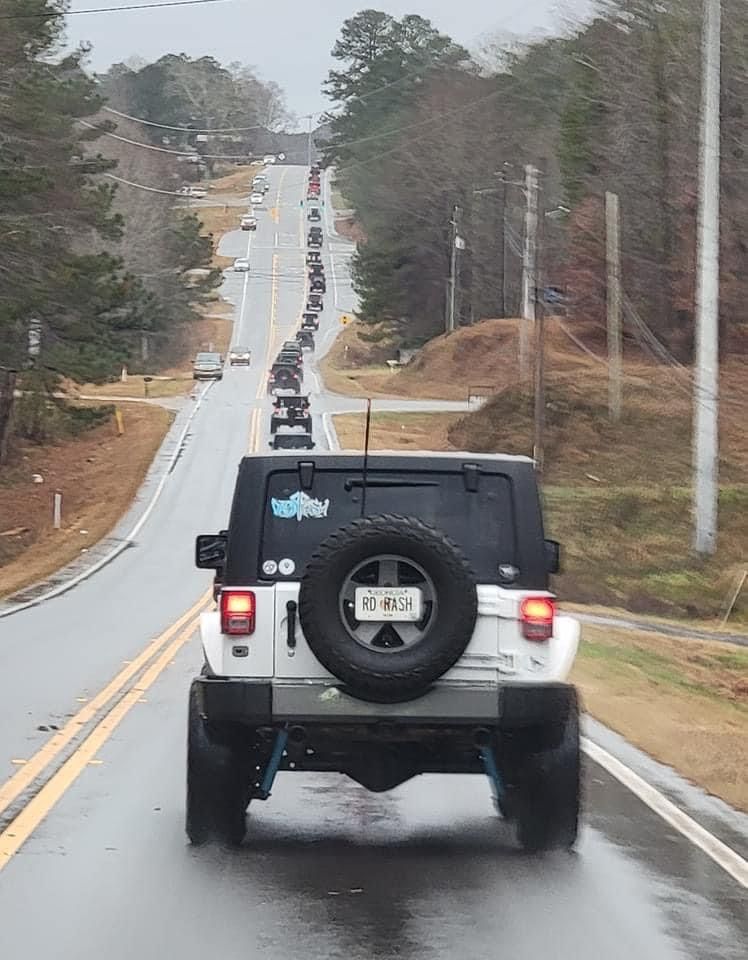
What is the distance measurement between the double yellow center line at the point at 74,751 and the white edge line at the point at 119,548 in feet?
33.9

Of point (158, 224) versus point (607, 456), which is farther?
point (158, 224)

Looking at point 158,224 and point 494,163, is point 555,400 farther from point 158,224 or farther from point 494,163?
point 158,224

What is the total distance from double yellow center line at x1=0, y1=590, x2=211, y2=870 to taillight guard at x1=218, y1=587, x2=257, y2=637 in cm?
162

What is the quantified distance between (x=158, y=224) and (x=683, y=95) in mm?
68793

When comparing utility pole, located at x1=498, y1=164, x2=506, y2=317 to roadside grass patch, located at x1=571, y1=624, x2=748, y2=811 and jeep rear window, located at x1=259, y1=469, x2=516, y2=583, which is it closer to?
roadside grass patch, located at x1=571, y1=624, x2=748, y2=811

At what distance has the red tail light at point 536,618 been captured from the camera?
341 inches

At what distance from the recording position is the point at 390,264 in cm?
10700

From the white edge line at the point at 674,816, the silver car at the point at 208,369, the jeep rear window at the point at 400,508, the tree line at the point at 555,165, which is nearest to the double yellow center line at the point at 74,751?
the jeep rear window at the point at 400,508

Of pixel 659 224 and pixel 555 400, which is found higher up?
pixel 659 224

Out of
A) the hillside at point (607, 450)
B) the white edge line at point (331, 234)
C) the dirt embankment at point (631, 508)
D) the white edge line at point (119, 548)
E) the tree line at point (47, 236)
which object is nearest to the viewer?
the dirt embankment at point (631, 508)

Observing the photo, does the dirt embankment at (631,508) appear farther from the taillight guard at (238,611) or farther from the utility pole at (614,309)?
the taillight guard at (238,611)

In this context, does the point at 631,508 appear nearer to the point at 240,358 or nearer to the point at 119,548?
the point at 119,548

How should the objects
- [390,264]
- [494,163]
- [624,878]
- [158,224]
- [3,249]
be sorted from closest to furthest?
[624,878]
[3,249]
[494,163]
[390,264]
[158,224]

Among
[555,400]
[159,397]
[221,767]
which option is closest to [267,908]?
[221,767]
